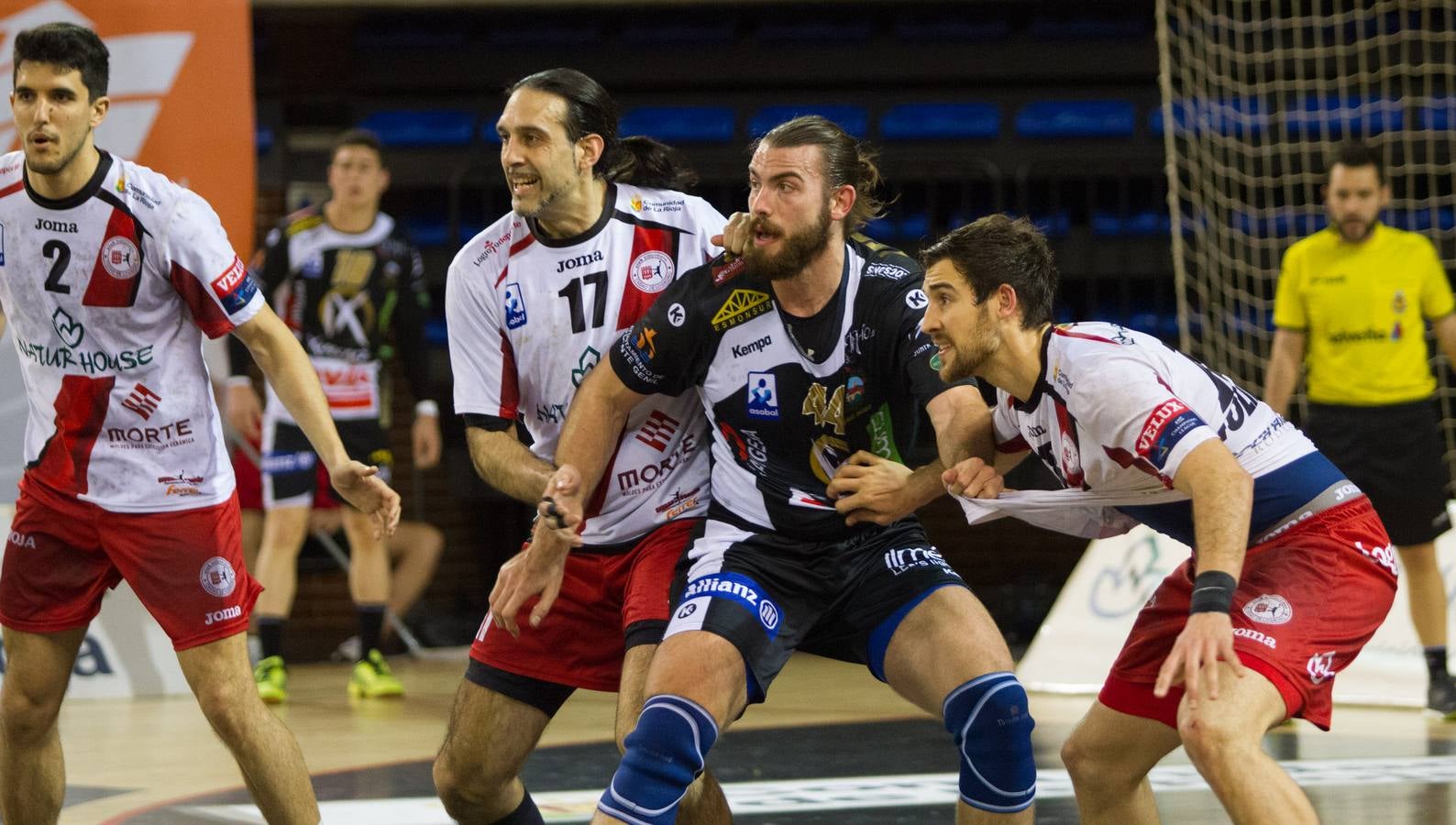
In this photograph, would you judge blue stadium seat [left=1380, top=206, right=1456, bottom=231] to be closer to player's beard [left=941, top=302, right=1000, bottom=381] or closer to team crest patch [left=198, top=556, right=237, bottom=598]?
player's beard [left=941, top=302, right=1000, bottom=381]

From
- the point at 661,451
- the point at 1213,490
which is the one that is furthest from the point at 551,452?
the point at 1213,490

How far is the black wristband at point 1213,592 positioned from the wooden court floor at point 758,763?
1.93m

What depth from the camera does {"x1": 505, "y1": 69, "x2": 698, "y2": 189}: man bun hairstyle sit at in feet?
14.1

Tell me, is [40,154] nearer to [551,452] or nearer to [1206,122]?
[551,452]

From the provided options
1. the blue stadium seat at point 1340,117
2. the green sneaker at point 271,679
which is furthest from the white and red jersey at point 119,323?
the blue stadium seat at point 1340,117

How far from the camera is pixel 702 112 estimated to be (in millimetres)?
12320

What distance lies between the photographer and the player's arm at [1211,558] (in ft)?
10.5

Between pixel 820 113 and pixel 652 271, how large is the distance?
8.00 meters

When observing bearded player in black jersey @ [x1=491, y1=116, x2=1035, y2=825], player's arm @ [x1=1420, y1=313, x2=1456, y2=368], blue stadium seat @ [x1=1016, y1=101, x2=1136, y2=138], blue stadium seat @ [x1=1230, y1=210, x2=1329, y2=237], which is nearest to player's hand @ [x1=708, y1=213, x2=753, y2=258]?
bearded player in black jersey @ [x1=491, y1=116, x2=1035, y2=825]

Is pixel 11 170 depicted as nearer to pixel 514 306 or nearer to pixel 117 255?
pixel 117 255

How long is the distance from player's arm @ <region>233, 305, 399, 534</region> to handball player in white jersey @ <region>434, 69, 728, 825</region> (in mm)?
396

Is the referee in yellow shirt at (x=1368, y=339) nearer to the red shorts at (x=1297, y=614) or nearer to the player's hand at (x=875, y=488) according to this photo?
the red shorts at (x=1297, y=614)

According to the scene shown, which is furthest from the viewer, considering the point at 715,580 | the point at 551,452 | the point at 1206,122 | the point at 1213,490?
the point at 1206,122

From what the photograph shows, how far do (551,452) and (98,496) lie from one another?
3.56 feet
